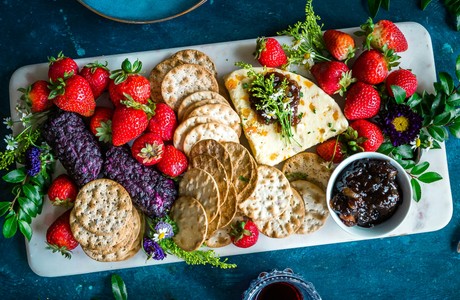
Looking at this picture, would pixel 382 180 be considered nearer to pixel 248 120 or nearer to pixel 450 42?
pixel 248 120

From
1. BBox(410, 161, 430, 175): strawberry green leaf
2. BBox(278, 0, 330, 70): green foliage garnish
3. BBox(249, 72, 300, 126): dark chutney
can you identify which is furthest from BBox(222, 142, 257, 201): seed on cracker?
BBox(410, 161, 430, 175): strawberry green leaf

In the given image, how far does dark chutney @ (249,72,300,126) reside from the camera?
6.20 feet

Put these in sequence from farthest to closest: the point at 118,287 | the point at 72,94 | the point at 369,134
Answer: the point at 118,287, the point at 369,134, the point at 72,94

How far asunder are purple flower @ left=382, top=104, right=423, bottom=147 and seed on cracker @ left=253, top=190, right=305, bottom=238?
40 cm

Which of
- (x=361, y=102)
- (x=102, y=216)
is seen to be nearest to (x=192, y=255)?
(x=102, y=216)

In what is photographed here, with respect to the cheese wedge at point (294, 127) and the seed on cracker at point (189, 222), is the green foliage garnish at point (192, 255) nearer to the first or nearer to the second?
the seed on cracker at point (189, 222)

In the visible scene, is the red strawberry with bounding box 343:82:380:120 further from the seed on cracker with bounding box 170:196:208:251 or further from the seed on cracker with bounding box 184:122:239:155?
the seed on cracker with bounding box 170:196:208:251

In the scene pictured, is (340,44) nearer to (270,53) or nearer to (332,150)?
(270,53)

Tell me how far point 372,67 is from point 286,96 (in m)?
0.32

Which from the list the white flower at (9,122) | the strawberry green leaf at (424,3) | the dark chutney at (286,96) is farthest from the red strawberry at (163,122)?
the strawberry green leaf at (424,3)

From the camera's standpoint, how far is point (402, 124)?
1.89 meters

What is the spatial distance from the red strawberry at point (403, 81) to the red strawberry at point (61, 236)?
124 centimetres

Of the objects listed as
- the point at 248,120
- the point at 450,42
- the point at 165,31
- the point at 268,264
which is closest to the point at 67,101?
the point at 165,31

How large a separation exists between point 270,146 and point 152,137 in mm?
423
